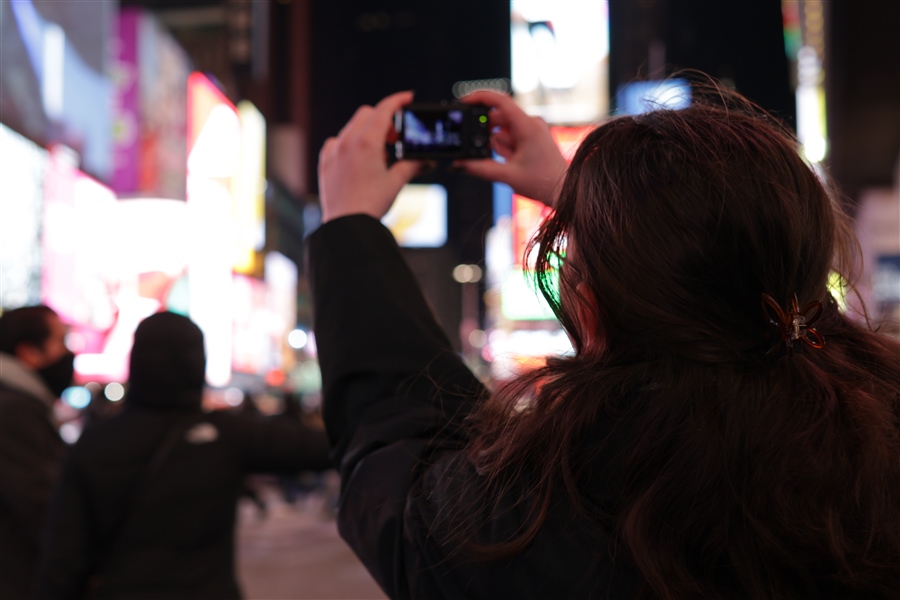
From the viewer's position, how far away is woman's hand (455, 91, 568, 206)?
1305 mm

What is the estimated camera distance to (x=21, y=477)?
8.29ft

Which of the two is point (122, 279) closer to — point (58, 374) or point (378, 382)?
point (58, 374)

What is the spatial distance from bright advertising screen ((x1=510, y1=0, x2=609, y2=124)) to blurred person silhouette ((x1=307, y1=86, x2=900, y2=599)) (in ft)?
31.4

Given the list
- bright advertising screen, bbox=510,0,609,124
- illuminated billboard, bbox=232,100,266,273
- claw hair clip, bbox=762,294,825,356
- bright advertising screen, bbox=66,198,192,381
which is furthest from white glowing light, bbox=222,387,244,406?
claw hair clip, bbox=762,294,825,356

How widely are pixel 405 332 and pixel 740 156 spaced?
452 millimetres

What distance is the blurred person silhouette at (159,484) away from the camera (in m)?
2.55

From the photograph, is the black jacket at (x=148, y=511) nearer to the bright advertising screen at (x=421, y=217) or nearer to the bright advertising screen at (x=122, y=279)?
the bright advertising screen at (x=122, y=279)

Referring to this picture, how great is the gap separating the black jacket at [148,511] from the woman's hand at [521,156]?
1792 mm

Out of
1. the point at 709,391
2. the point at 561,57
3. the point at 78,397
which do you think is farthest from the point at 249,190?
the point at 709,391

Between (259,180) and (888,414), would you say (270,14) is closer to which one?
(259,180)

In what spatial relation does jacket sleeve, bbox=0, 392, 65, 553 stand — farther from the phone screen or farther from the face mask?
the phone screen

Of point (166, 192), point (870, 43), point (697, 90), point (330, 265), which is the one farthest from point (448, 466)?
point (166, 192)

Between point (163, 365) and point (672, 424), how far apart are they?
2.29 m

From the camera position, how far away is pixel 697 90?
1.20 metres
